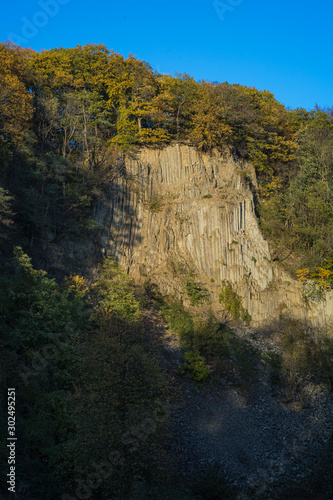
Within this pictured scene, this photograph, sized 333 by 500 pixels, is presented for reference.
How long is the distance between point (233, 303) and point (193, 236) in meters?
5.97

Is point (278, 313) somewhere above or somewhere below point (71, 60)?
below

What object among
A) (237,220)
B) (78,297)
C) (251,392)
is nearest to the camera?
(78,297)

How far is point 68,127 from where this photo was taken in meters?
27.4

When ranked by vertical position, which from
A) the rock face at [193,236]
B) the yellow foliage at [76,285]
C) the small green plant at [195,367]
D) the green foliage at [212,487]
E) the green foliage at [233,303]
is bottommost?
the green foliage at [212,487]

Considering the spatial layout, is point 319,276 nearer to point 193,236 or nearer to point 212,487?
point 193,236

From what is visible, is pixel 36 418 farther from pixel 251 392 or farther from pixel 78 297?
pixel 251 392

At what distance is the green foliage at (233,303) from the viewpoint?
2644 centimetres

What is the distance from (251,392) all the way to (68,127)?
22.5 m

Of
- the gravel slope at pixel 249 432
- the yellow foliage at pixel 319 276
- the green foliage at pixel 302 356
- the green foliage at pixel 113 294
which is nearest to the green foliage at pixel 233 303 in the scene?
the green foliage at pixel 302 356

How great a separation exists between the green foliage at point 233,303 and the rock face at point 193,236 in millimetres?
381

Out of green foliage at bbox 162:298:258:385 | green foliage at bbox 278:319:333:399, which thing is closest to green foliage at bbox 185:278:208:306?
green foliage at bbox 162:298:258:385

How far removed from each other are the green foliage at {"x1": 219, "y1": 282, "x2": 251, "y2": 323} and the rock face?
1.25 ft

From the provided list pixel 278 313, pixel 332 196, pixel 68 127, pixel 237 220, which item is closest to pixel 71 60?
pixel 68 127

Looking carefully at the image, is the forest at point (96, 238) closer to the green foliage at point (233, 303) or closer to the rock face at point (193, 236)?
the green foliage at point (233, 303)
